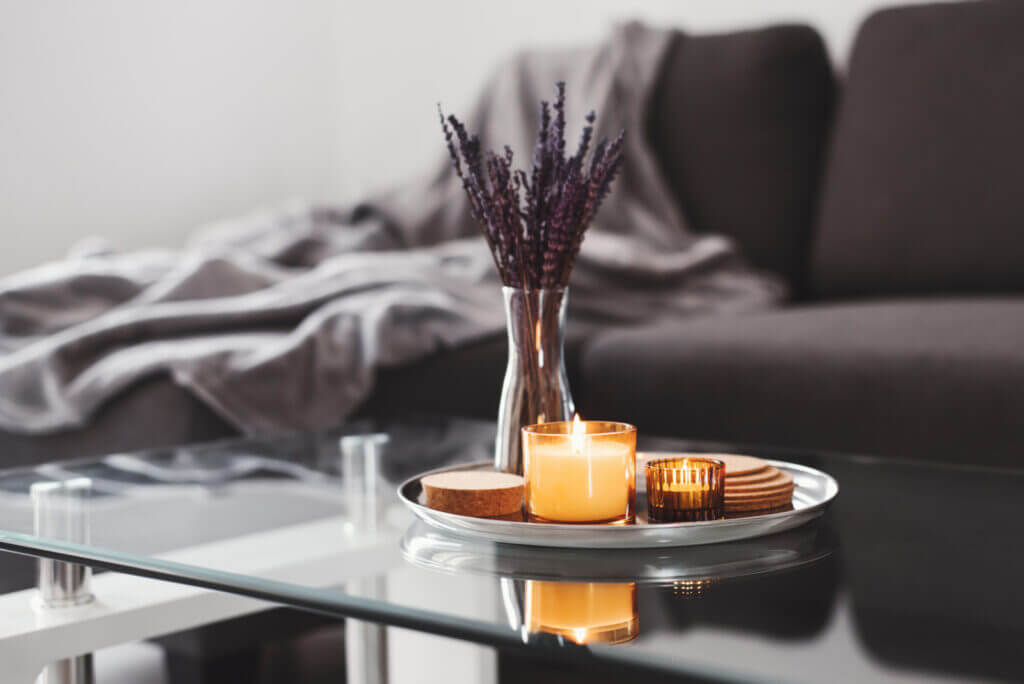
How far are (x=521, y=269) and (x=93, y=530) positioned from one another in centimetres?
34

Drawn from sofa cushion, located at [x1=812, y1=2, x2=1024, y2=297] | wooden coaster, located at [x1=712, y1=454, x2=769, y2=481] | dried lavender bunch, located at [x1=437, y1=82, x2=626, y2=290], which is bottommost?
wooden coaster, located at [x1=712, y1=454, x2=769, y2=481]

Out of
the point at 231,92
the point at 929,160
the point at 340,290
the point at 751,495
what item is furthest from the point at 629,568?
the point at 231,92

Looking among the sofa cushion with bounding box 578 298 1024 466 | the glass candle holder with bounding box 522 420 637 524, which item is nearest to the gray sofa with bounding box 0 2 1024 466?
the sofa cushion with bounding box 578 298 1024 466

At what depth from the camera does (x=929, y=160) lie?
1972mm

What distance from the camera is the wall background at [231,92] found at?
2.71m

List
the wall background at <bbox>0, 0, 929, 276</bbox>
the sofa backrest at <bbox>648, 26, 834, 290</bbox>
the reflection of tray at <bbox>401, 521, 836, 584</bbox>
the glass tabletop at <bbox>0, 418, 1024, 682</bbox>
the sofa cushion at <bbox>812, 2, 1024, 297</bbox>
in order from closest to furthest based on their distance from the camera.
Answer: the glass tabletop at <bbox>0, 418, 1024, 682</bbox> < the reflection of tray at <bbox>401, 521, 836, 584</bbox> < the sofa cushion at <bbox>812, 2, 1024, 297</bbox> < the sofa backrest at <bbox>648, 26, 834, 290</bbox> < the wall background at <bbox>0, 0, 929, 276</bbox>

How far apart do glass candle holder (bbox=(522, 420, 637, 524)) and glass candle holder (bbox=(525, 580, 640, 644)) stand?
0.26ft

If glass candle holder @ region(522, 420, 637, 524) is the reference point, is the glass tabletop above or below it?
below

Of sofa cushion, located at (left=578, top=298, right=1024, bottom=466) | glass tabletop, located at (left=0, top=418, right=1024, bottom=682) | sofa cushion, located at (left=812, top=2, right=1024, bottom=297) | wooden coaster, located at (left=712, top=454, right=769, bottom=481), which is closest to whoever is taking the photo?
glass tabletop, located at (left=0, top=418, right=1024, bottom=682)

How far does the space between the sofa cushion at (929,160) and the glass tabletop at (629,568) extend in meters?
0.99

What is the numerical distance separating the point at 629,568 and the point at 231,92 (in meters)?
2.69

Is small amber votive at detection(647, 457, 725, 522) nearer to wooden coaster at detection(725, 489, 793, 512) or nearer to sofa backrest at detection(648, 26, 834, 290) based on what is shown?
wooden coaster at detection(725, 489, 793, 512)

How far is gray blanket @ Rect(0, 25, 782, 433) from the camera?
5.11 ft

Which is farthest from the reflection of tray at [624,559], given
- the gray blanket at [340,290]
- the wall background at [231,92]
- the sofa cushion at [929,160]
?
the wall background at [231,92]
